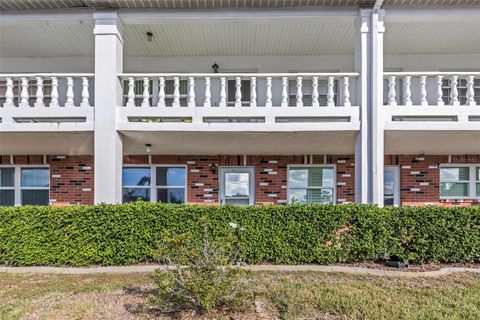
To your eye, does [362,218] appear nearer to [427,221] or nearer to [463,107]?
[427,221]

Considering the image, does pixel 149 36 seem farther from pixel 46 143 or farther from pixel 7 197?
pixel 7 197

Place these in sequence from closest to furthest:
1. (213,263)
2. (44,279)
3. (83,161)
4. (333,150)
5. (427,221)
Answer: (213,263)
(44,279)
(427,221)
(333,150)
(83,161)

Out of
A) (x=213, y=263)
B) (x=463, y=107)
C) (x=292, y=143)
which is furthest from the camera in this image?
(x=292, y=143)

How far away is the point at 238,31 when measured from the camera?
8047 mm

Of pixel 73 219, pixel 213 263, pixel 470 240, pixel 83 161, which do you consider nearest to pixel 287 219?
pixel 213 263

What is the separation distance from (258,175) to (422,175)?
490 centimetres

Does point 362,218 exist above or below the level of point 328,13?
below

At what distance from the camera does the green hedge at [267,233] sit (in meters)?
6.01

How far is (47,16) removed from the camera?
6.91m

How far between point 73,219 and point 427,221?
668 cm

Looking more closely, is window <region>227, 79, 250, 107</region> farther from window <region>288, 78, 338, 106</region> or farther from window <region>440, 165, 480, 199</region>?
window <region>440, 165, 480, 199</region>

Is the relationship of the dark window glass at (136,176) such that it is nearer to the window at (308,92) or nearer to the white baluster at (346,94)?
the window at (308,92)

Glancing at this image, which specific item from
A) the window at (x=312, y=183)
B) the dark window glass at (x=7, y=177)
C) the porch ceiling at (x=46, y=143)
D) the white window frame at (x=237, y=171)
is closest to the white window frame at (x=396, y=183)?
the window at (x=312, y=183)

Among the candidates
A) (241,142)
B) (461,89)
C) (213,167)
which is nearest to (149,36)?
(241,142)
